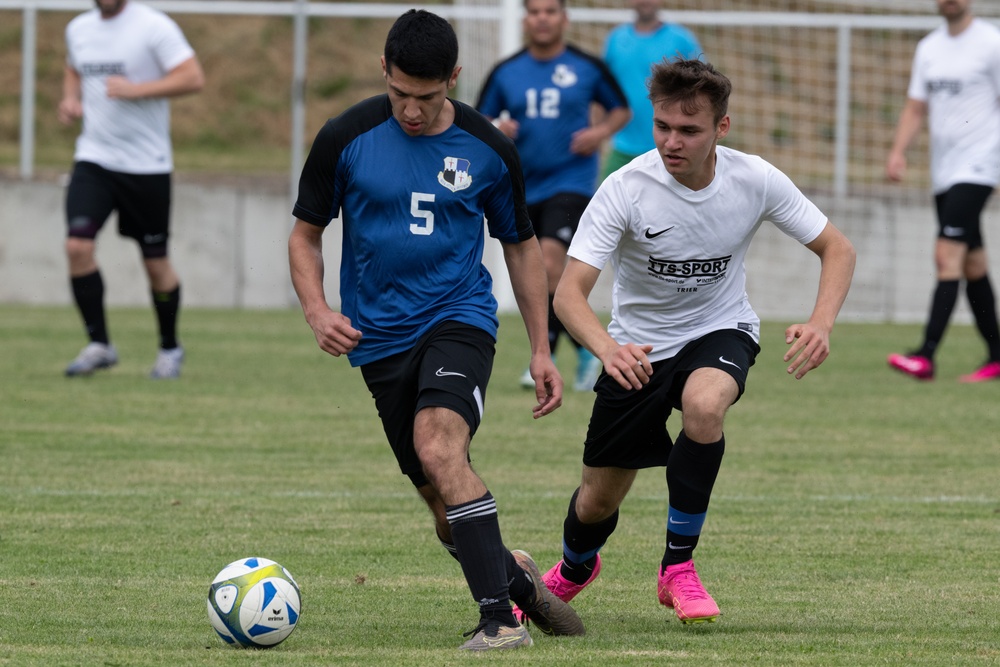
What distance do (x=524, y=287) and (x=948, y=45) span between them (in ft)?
23.8

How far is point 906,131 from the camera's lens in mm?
11391

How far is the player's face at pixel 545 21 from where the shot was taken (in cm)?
1034

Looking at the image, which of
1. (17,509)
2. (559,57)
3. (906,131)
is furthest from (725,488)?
(906,131)

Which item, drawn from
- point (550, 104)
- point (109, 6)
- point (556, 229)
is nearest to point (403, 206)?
point (556, 229)

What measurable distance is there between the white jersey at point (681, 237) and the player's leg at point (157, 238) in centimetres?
601

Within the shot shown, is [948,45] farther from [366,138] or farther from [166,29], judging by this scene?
[366,138]

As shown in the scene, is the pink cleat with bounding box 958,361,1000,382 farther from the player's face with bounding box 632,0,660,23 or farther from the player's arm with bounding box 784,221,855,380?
the player's arm with bounding box 784,221,855,380

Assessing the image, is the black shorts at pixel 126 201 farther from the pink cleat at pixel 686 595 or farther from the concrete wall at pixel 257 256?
the pink cleat at pixel 686 595

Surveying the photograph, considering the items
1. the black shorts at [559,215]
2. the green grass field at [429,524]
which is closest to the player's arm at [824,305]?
the green grass field at [429,524]

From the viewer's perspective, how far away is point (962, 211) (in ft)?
36.4

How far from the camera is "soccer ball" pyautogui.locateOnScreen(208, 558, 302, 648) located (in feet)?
14.5

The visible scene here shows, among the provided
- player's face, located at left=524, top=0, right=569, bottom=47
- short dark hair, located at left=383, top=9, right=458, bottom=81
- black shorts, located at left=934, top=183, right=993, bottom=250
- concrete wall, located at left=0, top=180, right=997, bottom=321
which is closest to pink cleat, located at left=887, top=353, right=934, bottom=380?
black shorts, located at left=934, top=183, right=993, bottom=250

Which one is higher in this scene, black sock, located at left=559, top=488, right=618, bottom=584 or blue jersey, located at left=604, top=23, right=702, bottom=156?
blue jersey, located at left=604, top=23, right=702, bottom=156

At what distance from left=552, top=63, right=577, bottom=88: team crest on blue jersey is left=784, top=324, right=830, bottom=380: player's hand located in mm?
6040
